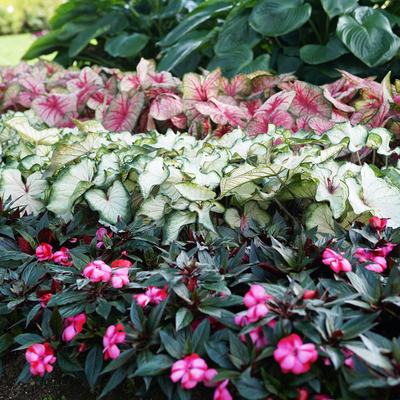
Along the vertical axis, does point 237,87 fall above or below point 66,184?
below

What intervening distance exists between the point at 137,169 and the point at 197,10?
231 cm

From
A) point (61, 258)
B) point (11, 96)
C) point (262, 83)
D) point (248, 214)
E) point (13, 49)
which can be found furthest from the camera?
point (13, 49)

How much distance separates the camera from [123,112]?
2.04 metres

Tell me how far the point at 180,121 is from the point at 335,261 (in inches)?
52.6

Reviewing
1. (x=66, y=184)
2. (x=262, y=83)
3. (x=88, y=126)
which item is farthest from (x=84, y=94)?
(x=66, y=184)

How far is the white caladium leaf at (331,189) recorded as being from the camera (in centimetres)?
110

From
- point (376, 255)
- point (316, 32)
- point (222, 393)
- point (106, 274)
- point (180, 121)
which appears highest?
point (106, 274)

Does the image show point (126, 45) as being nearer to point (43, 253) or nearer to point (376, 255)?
point (43, 253)

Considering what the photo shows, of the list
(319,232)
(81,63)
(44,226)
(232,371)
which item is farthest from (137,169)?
(81,63)

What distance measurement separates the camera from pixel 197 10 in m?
3.09

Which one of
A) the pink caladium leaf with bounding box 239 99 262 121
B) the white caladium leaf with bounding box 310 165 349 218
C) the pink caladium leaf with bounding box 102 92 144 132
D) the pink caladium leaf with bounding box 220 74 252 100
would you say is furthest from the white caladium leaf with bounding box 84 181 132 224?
the pink caladium leaf with bounding box 220 74 252 100

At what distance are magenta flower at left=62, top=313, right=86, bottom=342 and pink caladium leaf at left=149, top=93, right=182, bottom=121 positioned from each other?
4.10ft

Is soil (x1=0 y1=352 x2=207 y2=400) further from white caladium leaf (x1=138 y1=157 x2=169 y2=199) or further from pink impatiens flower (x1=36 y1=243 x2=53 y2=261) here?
white caladium leaf (x1=138 y1=157 x2=169 y2=199)

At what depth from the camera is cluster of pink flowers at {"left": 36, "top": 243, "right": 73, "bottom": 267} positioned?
1079mm
